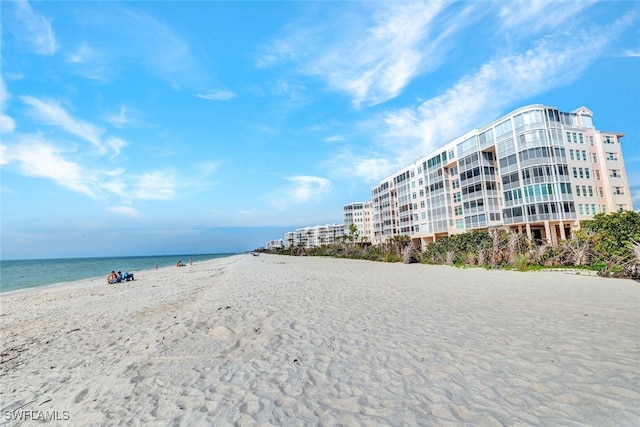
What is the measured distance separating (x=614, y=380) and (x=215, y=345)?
751 centimetres

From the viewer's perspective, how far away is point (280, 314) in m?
9.79

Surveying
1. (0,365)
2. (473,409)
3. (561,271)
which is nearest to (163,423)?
(473,409)

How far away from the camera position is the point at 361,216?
433ft

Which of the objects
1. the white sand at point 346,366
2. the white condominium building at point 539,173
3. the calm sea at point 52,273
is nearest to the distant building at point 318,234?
the calm sea at point 52,273

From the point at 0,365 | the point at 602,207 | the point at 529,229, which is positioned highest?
the point at 602,207

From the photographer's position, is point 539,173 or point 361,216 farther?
point 361,216

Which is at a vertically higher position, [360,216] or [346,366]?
[360,216]

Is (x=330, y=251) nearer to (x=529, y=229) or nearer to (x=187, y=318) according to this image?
(x=529, y=229)

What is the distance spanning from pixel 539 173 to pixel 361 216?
92.1 meters

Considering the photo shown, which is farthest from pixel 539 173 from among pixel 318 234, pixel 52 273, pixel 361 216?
pixel 318 234

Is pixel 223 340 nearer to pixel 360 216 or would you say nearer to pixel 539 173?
pixel 539 173

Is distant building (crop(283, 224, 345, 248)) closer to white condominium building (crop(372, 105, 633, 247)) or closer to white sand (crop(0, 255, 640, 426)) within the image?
white condominium building (crop(372, 105, 633, 247))

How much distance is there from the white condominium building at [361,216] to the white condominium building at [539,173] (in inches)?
2963

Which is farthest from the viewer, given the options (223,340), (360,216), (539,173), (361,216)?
(360,216)
